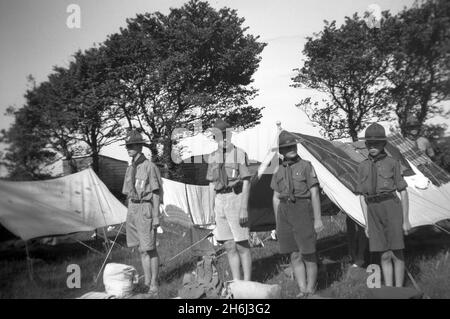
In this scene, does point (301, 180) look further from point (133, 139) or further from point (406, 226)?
point (133, 139)

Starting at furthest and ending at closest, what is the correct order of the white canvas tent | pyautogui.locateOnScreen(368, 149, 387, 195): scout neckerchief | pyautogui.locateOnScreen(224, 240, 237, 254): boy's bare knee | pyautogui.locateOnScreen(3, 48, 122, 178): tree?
1. pyautogui.locateOnScreen(3, 48, 122, 178): tree
2. the white canvas tent
3. pyautogui.locateOnScreen(224, 240, 237, 254): boy's bare knee
4. pyautogui.locateOnScreen(368, 149, 387, 195): scout neckerchief

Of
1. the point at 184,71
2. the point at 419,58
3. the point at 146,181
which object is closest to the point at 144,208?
the point at 146,181

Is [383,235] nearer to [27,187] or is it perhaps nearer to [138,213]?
[138,213]

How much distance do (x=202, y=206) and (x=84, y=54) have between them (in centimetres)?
1407

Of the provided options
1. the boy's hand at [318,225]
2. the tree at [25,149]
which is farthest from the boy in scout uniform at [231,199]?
the tree at [25,149]

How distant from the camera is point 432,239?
20.2 feet

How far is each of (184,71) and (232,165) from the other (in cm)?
1509

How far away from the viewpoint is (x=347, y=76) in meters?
18.2

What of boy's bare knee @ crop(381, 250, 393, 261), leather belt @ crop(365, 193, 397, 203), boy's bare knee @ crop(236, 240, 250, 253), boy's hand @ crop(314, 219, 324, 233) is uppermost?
leather belt @ crop(365, 193, 397, 203)

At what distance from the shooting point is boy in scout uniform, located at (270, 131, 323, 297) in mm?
3668

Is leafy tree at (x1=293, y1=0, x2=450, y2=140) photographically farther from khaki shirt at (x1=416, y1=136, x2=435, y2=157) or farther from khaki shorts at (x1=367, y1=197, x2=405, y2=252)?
khaki shorts at (x1=367, y1=197, x2=405, y2=252)

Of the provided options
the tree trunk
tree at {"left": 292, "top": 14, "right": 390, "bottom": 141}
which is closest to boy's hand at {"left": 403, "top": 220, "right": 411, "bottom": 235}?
tree at {"left": 292, "top": 14, "right": 390, "bottom": 141}

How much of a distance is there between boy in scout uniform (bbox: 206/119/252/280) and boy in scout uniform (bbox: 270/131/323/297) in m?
0.42
